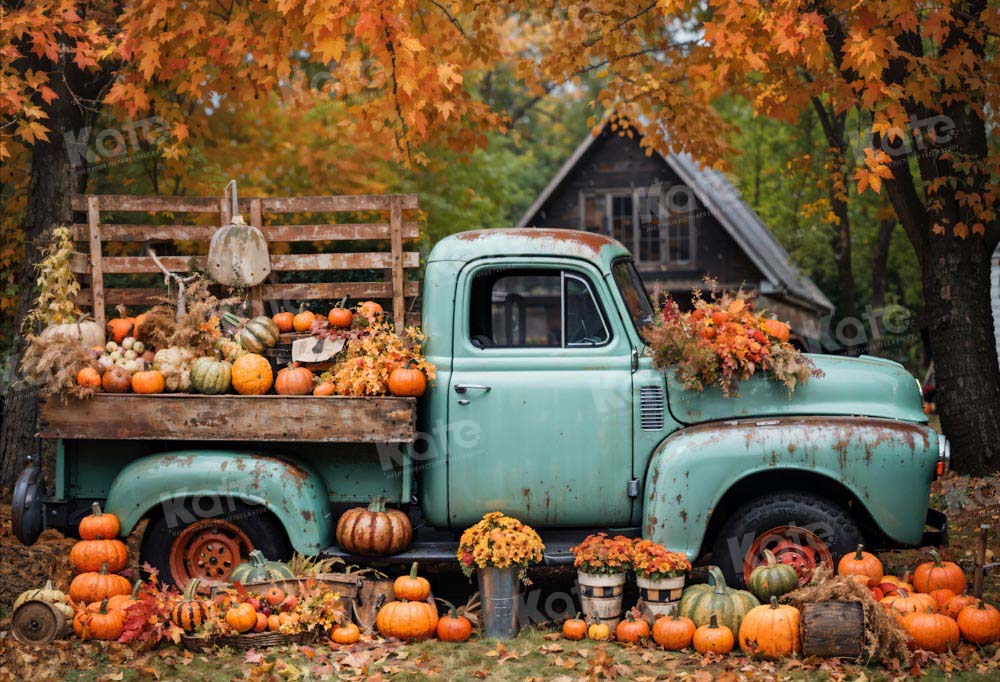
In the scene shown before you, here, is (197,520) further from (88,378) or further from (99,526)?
(88,378)

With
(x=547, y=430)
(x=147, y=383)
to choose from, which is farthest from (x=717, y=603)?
(x=147, y=383)

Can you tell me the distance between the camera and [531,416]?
21.0 ft

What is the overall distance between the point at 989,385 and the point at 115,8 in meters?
8.92

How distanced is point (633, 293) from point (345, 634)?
276cm

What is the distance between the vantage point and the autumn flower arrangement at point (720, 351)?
6250 millimetres

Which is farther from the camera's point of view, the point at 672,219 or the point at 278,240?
the point at 672,219

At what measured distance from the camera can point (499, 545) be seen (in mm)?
6035

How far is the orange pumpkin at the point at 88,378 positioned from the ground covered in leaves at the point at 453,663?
4.98ft

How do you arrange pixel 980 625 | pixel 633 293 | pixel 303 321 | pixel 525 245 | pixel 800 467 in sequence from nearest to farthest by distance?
pixel 980 625 → pixel 800 467 → pixel 525 245 → pixel 633 293 → pixel 303 321

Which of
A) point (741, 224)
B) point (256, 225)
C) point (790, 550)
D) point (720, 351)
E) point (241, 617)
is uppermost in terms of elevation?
point (741, 224)

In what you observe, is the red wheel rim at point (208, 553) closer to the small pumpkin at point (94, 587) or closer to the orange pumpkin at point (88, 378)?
the small pumpkin at point (94, 587)

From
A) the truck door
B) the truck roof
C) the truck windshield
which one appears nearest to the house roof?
the truck windshield

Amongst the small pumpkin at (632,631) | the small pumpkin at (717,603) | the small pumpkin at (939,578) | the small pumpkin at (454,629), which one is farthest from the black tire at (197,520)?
the small pumpkin at (939,578)

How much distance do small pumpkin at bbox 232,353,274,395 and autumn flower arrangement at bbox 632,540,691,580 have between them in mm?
2455
